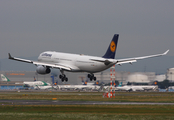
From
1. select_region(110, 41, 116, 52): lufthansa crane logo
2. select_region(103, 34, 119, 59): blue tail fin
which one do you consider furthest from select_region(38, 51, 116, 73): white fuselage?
select_region(110, 41, 116, 52): lufthansa crane logo

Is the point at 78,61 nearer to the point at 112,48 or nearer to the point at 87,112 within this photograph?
the point at 112,48

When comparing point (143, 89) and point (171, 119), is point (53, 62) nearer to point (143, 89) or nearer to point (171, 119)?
point (171, 119)

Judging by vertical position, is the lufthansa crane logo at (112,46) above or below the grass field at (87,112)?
above

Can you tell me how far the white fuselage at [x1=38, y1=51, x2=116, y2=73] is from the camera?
239ft

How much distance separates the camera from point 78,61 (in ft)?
246

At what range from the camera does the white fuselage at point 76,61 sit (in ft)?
239

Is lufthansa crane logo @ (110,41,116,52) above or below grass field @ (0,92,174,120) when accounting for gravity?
above

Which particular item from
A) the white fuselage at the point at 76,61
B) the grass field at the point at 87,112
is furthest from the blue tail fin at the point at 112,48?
the grass field at the point at 87,112

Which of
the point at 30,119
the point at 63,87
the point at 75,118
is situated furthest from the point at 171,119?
the point at 63,87

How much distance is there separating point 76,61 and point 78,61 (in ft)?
2.11

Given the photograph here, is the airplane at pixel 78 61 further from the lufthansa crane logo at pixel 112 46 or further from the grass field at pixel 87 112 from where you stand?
the grass field at pixel 87 112

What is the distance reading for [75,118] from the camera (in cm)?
4569

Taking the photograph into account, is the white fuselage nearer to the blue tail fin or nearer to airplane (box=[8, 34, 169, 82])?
airplane (box=[8, 34, 169, 82])

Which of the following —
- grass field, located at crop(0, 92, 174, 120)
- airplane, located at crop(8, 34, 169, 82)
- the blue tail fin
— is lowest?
grass field, located at crop(0, 92, 174, 120)
